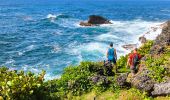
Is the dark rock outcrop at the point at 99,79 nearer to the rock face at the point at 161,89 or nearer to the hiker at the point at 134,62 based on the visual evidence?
the hiker at the point at 134,62

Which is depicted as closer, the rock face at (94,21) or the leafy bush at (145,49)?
the leafy bush at (145,49)

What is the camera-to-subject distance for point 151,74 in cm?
1675

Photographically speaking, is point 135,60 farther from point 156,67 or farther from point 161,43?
point 161,43

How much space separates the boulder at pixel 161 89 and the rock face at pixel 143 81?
227mm

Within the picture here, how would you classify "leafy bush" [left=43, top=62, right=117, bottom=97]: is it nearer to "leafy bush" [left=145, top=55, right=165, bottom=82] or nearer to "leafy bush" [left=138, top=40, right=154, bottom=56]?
"leafy bush" [left=145, top=55, right=165, bottom=82]

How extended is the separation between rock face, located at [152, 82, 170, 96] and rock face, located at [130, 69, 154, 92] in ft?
0.83

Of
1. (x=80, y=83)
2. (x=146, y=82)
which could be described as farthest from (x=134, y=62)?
(x=80, y=83)

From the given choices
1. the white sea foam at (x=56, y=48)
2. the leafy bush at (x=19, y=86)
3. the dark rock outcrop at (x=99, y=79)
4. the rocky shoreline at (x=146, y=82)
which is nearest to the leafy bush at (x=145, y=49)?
the rocky shoreline at (x=146, y=82)

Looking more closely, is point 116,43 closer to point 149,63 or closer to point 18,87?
point 149,63

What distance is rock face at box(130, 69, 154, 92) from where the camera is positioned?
1576cm

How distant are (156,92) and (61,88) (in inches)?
177

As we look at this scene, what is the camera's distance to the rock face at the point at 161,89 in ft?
50.0

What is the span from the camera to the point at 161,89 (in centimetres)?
1536

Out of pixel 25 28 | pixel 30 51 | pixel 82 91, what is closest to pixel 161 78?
pixel 82 91
